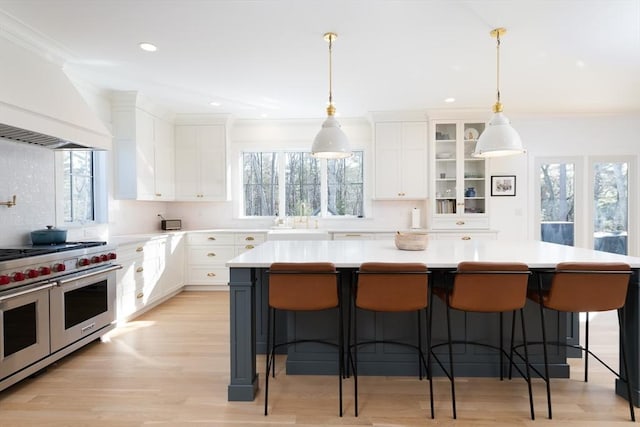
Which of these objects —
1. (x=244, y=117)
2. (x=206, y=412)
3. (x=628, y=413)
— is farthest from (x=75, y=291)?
(x=628, y=413)

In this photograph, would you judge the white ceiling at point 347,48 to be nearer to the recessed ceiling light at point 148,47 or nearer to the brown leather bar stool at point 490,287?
the recessed ceiling light at point 148,47

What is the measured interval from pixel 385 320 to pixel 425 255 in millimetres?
573

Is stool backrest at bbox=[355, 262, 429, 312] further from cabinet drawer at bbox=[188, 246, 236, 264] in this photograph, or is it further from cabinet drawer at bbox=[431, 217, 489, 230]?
cabinet drawer at bbox=[188, 246, 236, 264]

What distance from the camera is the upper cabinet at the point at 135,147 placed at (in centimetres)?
448

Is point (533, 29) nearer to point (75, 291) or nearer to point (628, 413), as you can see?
point (628, 413)

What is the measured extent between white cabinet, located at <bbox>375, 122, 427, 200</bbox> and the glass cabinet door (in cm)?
22

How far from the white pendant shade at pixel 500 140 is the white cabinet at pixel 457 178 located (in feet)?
8.47

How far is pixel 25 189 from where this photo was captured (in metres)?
3.16

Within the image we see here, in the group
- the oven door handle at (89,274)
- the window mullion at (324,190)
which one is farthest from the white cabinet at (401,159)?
the oven door handle at (89,274)

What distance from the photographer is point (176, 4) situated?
2.54 metres

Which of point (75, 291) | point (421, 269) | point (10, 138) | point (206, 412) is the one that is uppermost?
point (10, 138)

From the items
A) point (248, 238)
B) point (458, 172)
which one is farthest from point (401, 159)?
point (248, 238)

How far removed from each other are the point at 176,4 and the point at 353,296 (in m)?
2.47

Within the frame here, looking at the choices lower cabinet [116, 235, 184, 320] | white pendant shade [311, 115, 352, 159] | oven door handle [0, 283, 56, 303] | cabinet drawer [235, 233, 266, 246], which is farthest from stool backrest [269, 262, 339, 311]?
cabinet drawer [235, 233, 266, 246]
